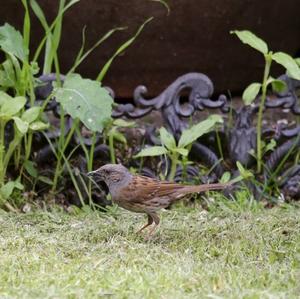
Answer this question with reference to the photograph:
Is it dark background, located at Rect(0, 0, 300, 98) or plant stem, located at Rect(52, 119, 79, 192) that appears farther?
dark background, located at Rect(0, 0, 300, 98)

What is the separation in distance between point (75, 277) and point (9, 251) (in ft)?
2.60

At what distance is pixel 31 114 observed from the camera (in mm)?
6602

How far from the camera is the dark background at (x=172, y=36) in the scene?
24.3ft

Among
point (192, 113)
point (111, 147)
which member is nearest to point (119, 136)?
point (111, 147)

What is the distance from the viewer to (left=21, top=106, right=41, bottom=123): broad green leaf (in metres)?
6.59

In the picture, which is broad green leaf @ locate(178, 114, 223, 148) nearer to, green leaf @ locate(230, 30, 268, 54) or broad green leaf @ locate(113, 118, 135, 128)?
broad green leaf @ locate(113, 118, 135, 128)

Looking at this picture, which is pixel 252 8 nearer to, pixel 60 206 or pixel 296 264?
pixel 60 206

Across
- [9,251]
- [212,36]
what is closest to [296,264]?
[9,251]

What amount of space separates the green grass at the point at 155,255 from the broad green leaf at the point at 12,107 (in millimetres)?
646

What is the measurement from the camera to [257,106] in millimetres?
7367

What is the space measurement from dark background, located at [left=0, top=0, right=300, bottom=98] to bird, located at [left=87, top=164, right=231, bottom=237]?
1663 mm

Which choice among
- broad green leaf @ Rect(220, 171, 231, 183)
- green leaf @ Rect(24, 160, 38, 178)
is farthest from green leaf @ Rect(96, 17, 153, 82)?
broad green leaf @ Rect(220, 171, 231, 183)

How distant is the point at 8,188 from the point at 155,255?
1.54 meters

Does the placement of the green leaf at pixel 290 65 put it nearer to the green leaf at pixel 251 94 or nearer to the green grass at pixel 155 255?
the green leaf at pixel 251 94
